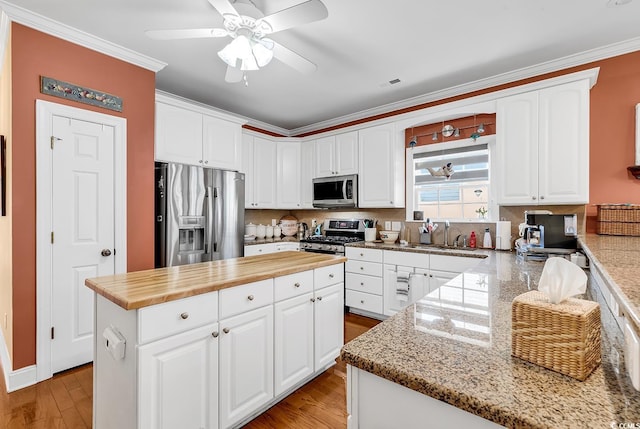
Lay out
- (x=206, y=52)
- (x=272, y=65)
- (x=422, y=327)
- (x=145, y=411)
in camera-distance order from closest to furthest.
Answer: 1. (x=422, y=327)
2. (x=145, y=411)
3. (x=206, y=52)
4. (x=272, y=65)

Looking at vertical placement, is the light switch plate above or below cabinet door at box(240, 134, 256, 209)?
below

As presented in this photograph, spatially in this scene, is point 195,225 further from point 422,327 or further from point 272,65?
point 422,327

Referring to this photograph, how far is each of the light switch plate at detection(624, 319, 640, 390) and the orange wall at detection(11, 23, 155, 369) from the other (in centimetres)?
326

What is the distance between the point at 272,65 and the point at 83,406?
3153 mm

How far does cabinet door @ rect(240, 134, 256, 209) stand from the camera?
4430 millimetres

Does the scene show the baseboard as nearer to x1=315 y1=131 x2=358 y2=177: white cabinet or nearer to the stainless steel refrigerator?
the stainless steel refrigerator

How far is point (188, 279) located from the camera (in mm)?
1715

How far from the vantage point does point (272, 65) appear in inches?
120

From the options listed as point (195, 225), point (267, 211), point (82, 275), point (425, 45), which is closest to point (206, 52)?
point (195, 225)

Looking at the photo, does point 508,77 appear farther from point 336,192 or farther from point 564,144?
point 336,192

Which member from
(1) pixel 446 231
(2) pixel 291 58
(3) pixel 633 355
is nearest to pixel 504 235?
(1) pixel 446 231

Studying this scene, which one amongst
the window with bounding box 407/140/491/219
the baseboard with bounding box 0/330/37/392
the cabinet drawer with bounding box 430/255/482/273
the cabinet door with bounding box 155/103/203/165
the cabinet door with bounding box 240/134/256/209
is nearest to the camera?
the baseboard with bounding box 0/330/37/392

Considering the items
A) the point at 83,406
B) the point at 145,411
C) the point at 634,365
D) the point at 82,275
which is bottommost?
the point at 83,406

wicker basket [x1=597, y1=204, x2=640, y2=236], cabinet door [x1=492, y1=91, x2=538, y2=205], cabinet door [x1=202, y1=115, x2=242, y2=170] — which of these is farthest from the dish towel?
cabinet door [x1=202, y1=115, x2=242, y2=170]
